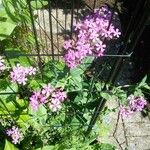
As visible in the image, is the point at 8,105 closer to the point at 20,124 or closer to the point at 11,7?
the point at 20,124

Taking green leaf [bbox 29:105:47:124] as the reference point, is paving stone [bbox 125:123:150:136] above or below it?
above

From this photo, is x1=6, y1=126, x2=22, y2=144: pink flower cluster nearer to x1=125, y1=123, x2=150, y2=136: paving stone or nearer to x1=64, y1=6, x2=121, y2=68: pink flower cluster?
x1=64, y1=6, x2=121, y2=68: pink flower cluster

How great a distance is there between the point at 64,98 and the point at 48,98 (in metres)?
0.20

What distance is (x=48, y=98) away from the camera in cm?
209

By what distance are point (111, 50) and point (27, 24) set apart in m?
→ 0.98

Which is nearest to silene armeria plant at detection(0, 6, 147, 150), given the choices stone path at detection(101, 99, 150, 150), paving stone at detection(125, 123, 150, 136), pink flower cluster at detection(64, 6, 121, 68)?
pink flower cluster at detection(64, 6, 121, 68)

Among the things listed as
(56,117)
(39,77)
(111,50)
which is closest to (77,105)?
(56,117)

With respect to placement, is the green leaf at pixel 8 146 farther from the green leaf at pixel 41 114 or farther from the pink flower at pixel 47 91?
the pink flower at pixel 47 91

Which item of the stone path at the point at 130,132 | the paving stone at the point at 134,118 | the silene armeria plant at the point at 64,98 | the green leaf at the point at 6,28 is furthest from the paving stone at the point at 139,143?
the green leaf at the point at 6,28

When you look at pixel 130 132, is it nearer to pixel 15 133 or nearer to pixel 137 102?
pixel 137 102

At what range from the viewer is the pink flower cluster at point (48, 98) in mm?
2041

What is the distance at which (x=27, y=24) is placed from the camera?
353 centimetres

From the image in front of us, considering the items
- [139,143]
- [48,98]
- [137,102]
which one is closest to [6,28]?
[48,98]

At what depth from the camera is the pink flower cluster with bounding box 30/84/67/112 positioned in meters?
2.04
